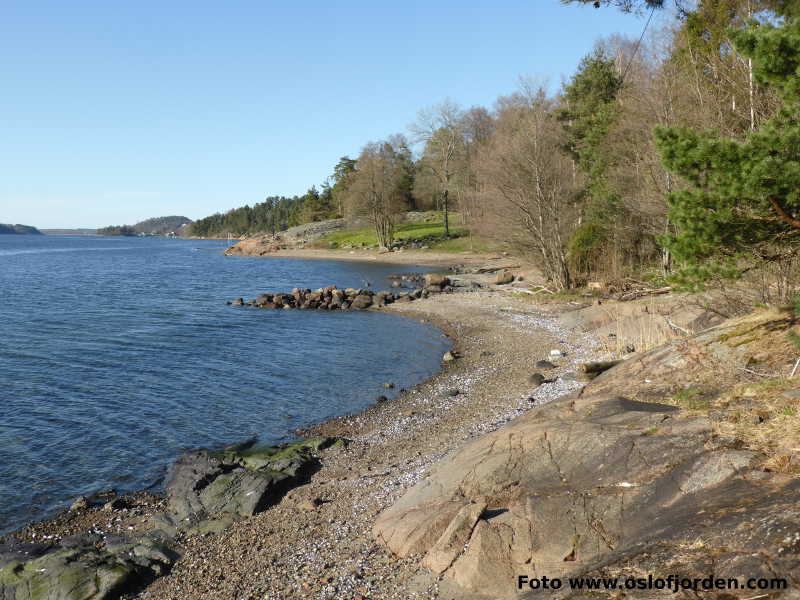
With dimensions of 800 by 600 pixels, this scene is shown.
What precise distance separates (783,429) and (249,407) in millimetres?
15164

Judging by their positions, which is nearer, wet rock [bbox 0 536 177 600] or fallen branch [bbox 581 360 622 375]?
wet rock [bbox 0 536 177 600]

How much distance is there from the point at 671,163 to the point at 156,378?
64.4 ft

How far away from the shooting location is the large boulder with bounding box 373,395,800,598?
5691 mm

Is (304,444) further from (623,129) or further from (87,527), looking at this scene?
(623,129)

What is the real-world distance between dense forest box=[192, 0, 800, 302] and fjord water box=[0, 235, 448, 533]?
408 inches

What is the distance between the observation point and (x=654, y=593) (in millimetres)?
5188

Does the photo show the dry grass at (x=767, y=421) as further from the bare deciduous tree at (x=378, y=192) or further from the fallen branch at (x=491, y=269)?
the bare deciduous tree at (x=378, y=192)

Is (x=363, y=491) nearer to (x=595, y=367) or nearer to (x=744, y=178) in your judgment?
(x=744, y=178)

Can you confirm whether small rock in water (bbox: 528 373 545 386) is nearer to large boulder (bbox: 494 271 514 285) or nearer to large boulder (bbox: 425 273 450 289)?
large boulder (bbox: 425 273 450 289)

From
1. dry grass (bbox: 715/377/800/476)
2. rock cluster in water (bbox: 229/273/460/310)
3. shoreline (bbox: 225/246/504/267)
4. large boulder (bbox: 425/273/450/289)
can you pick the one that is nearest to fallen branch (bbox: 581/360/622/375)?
dry grass (bbox: 715/377/800/476)

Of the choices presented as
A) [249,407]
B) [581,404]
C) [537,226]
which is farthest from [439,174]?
[581,404]

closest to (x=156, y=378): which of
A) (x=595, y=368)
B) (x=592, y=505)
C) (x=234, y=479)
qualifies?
(x=234, y=479)

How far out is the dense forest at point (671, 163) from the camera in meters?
8.31

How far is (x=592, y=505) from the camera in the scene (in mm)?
7465
